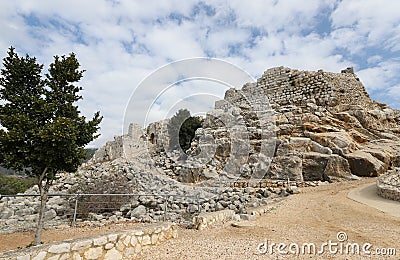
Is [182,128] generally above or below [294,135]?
above

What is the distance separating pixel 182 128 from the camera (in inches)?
878

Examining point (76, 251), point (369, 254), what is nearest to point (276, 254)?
point (369, 254)

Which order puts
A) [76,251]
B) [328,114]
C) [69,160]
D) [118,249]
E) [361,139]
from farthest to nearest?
1. [328,114]
2. [361,139]
3. [69,160]
4. [118,249]
5. [76,251]

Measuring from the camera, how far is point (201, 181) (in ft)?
46.5

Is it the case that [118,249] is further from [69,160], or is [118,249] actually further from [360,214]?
[360,214]

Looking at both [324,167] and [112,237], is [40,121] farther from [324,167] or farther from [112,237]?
[324,167]

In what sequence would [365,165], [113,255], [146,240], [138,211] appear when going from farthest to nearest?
[365,165], [138,211], [146,240], [113,255]

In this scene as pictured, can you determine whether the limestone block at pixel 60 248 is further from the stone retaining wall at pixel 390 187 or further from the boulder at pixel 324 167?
the boulder at pixel 324 167

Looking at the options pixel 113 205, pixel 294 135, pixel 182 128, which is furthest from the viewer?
pixel 182 128

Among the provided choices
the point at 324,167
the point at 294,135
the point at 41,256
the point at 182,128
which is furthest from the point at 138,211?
the point at 182,128

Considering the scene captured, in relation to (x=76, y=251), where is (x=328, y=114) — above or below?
above

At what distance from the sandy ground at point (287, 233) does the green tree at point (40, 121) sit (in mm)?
2288

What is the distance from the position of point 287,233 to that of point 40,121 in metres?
5.95

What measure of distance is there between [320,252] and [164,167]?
1347 cm
